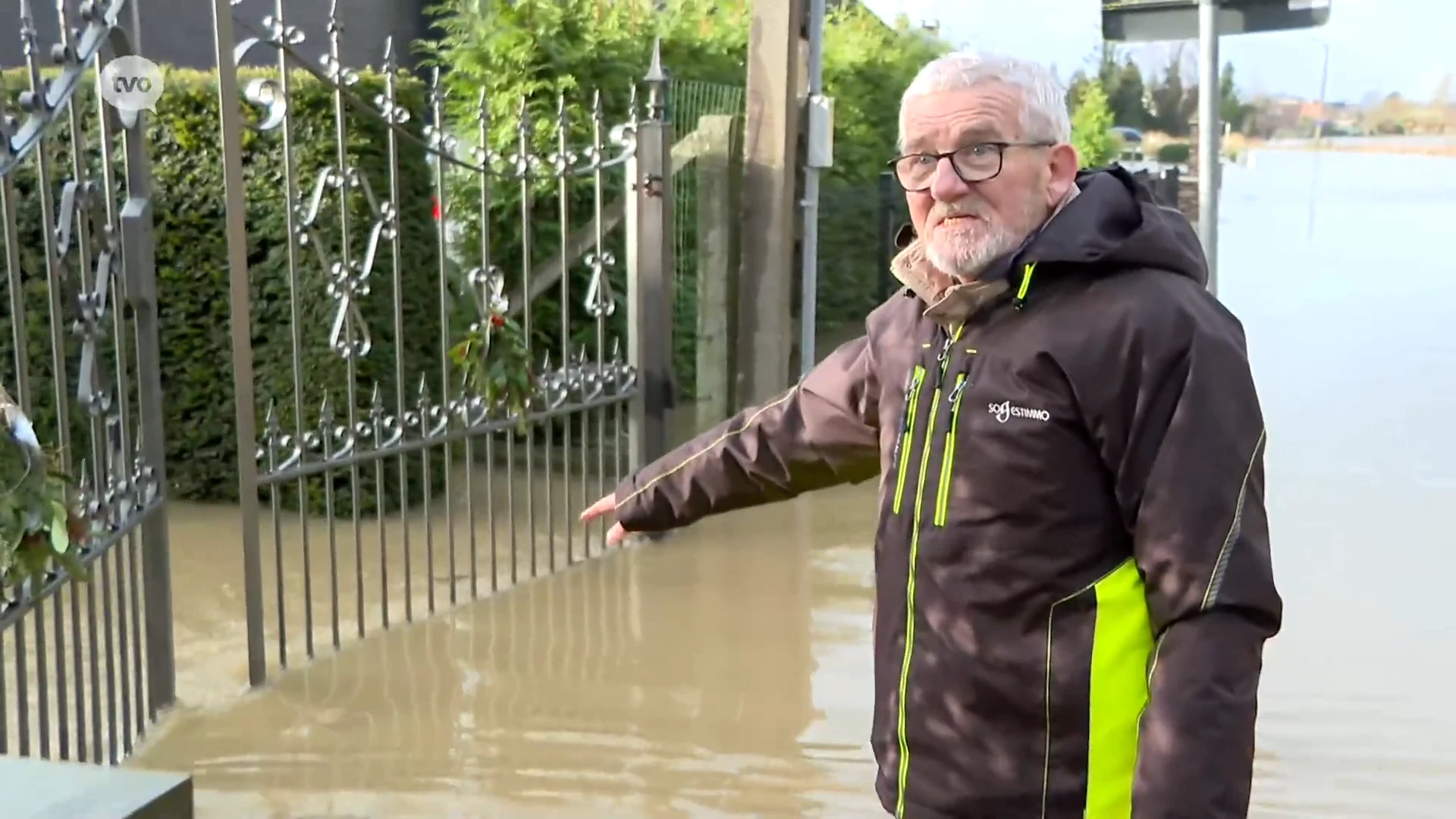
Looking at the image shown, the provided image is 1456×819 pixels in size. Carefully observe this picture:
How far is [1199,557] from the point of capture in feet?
5.92

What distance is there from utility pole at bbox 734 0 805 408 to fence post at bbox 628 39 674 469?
0.76 meters

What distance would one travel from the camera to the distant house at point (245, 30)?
307 inches

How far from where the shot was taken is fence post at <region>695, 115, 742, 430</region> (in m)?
6.62

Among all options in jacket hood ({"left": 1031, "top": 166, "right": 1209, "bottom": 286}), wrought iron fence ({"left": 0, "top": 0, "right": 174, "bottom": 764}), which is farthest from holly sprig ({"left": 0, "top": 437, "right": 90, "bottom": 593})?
jacket hood ({"left": 1031, "top": 166, "right": 1209, "bottom": 286})

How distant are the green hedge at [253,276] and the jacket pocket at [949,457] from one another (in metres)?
4.06

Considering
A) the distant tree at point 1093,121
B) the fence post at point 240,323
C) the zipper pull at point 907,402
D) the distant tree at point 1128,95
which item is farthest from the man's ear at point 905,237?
the distant tree at point 1128,95

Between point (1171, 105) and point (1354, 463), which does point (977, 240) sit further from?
point (1171, 105)

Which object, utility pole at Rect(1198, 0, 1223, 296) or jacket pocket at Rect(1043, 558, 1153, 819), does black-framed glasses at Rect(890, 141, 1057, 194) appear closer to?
jacket pocket at Rect(1043, 558, 1153, 819)

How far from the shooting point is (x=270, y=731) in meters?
4.00

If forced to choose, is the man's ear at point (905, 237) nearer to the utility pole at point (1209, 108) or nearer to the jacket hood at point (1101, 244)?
the jacket hood at point (1101, 244)

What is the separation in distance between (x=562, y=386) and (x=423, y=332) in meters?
0.91

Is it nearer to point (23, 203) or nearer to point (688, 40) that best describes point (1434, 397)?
point (688, 40)

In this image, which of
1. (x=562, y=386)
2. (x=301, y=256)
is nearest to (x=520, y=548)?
(x=562, y=386)

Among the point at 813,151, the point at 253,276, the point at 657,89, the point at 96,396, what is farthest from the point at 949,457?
the point at 813,151
